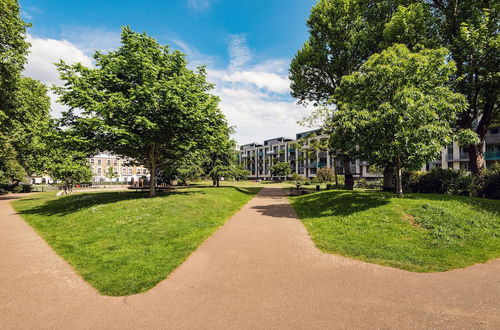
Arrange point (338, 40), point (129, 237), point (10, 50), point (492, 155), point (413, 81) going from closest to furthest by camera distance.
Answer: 1. point (129, 237)
2. point (413, 81)
3. point (10, 50)
4. point (338, 40)
5. point (492, 155)

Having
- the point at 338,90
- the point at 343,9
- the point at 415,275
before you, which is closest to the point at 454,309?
the point at 415,275

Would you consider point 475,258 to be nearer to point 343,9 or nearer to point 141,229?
point 141,229

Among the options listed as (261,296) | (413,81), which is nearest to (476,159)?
(413,81)

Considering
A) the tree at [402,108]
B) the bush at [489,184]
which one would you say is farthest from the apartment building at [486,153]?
the tree at [402,108]

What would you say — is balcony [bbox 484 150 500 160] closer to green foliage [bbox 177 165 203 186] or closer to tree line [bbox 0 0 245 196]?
tree line [bbox 0 0 245 196]

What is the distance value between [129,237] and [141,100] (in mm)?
10016

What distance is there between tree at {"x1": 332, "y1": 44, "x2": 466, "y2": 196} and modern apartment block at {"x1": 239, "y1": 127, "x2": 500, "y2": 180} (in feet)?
41.5

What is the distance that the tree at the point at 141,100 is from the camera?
48.3 feet

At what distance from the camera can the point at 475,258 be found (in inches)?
278

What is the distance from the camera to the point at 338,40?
945 inches

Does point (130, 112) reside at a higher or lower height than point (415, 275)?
higher

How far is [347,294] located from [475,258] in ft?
17.2

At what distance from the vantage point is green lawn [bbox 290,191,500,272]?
7.14 m

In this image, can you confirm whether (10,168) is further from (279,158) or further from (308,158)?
(279,158)
